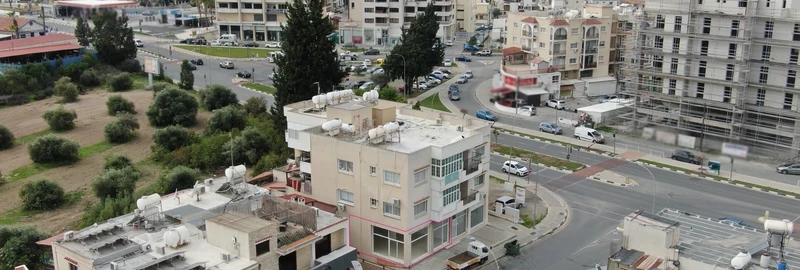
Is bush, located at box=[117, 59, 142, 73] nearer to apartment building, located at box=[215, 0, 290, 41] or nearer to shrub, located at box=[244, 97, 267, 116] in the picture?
shrub, located at box=[244, 97, 267, 116]

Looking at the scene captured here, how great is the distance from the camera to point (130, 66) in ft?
183

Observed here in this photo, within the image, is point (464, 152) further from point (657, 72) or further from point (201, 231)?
point (657, 72)

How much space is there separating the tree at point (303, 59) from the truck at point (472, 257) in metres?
14.7

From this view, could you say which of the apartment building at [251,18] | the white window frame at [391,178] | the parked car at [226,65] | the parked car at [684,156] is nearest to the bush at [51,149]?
the white window frame at [391,178]

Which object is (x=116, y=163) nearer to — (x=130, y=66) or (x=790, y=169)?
(x=130, y=66)

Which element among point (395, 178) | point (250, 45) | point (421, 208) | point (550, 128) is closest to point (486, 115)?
point (550, 128)

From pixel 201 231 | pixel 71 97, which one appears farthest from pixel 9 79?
pixel 201 231

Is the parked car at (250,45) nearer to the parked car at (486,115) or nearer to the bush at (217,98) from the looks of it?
the bush at (217,98)

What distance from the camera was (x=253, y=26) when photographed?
7344 centimetres

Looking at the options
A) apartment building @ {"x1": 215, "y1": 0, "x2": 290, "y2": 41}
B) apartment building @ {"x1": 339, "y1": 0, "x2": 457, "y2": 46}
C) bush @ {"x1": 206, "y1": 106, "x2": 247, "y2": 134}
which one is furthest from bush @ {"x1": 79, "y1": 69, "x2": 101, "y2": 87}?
apartment building @ {"x1": 339, "y1": 0, "x2": 457, "y2": 46}

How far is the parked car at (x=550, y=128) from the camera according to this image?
1596 inches

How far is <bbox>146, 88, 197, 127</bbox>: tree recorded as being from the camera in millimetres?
41781

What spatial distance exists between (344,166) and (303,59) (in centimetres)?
1474

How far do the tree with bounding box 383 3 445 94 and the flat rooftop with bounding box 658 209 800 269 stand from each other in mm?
29621
